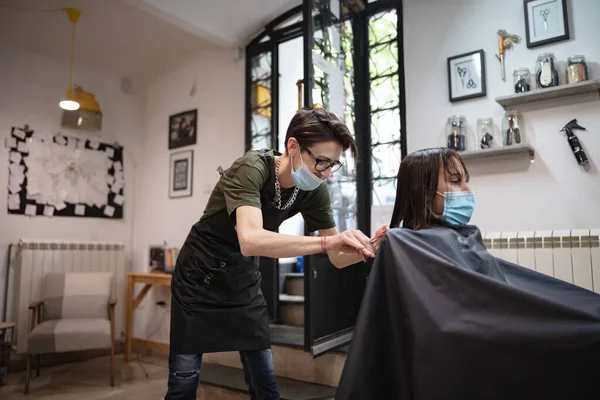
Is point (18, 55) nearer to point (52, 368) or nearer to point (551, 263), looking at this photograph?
point (52, 368)

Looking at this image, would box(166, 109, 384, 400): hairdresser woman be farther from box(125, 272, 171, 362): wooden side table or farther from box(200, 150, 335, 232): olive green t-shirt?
box(125, 272, 171, 362): wooden side table

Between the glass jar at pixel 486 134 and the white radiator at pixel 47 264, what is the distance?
3.39 metres

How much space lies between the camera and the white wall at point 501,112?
Result: 7.73 ft

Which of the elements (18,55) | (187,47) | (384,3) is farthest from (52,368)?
(384,3)

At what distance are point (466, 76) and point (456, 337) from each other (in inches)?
88.8

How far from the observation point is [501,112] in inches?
103

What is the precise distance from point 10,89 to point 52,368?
2438 millimetres

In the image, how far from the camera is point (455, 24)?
9.28 ft

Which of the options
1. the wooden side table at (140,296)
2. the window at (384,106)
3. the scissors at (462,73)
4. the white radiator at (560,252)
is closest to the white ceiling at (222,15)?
the window at (384,106)

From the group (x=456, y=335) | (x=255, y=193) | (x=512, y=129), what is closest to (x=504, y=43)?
(x=512, y=129)

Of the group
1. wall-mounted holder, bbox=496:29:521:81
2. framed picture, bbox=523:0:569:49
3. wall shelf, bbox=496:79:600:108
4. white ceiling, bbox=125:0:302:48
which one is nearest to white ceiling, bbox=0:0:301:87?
white ceiling, bbox=125:0:302:48

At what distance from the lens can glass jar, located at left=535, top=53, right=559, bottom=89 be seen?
2.38 meters

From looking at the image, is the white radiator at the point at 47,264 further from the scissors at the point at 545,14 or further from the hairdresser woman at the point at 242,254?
the scissors at the point at 545,14

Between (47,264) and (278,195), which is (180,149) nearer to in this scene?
(47,264)
